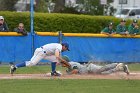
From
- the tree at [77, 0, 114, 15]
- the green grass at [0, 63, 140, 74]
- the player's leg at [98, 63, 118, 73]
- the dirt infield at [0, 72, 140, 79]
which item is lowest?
the green grass at [0, 63, 140, 74]

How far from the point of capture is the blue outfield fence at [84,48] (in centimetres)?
2012

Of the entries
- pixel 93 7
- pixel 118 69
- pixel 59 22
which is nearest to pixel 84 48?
pixel 59 22

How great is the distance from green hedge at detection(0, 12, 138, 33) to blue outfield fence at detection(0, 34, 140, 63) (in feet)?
13.1

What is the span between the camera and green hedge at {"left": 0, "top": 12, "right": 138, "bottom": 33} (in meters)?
24.4

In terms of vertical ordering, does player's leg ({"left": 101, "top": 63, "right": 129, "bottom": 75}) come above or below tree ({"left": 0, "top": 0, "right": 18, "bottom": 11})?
below
